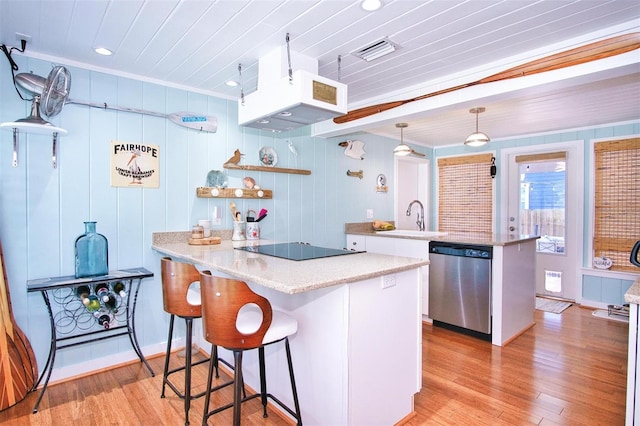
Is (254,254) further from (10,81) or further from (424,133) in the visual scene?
(424,133)

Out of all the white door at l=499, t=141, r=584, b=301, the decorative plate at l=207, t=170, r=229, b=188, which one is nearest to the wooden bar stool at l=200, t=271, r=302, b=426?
the decorative plate at l=207, t=170, r=229, b=188

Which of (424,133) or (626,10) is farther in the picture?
(424,133)

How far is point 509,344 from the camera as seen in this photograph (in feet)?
10.3

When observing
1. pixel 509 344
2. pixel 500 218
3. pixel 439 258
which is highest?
pixel 500 218

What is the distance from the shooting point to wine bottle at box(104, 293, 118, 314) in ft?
8.22

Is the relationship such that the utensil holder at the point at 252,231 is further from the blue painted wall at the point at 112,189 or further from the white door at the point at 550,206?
the white door at the point at 550,206

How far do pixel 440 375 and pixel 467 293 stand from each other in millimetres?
987

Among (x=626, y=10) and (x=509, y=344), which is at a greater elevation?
(x=626, y=10)

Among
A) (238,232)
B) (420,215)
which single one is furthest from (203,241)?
(420,215)

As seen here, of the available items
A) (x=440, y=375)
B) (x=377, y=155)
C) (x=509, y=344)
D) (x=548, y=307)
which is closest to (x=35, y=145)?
(x=440, y=375)

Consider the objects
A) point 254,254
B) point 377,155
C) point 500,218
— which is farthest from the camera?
point 500,218

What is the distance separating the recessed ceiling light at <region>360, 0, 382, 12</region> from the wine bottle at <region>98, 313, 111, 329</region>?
103 inches

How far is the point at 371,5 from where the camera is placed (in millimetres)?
1773

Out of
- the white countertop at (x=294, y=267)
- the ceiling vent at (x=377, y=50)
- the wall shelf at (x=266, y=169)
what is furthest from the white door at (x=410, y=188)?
the white countertop at (x=294, y=267)
